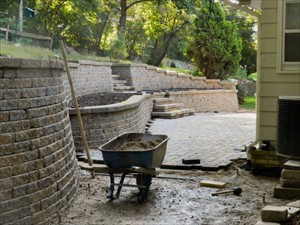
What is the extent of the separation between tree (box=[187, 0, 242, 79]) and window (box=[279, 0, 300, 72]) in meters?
14.0

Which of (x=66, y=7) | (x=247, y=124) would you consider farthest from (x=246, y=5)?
(x=66, y=7)

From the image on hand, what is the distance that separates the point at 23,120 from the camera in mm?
5293

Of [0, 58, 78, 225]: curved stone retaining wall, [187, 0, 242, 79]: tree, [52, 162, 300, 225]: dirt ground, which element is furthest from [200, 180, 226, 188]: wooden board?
[187, 0, 242, 79]: tree

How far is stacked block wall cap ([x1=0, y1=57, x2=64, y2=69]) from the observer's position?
506 centimetres

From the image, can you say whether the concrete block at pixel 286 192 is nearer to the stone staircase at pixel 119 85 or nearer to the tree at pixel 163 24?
the stone staircase at pixel 119 85

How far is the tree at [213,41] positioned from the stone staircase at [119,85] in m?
5.50

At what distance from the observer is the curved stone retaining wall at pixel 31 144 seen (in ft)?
16.5

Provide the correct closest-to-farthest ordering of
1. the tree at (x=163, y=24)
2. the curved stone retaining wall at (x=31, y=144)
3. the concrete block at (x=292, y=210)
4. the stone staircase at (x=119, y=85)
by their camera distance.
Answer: the curved stone retaining wall at (x=31, y=144)
the concrete block at (x=292, y=210)
the stone staircase at (x=119, y=85)
the tree at (x=163, y=24)

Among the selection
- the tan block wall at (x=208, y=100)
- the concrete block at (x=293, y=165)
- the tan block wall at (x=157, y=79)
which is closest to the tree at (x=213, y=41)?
the tan block wall at (x=157, y=79)

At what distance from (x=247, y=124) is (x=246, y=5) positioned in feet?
23.6

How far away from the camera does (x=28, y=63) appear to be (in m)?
5.38

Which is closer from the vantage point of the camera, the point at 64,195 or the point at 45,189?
the point at 45,189

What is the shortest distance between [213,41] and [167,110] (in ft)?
21.5

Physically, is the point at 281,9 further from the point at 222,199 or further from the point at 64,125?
the point at 64,125
